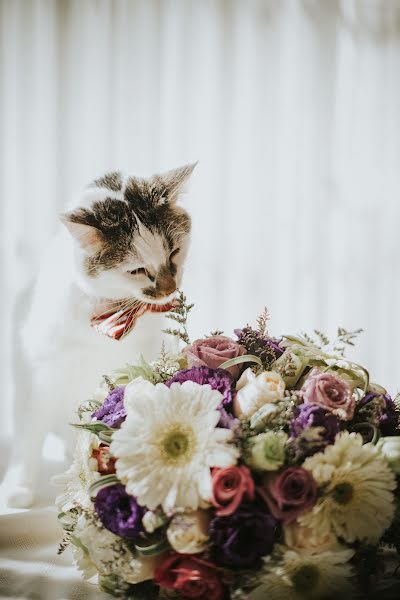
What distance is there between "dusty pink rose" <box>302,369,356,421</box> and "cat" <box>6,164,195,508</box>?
33 centimetres

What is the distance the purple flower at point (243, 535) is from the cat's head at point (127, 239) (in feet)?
1.37

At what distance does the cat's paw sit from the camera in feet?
3.42

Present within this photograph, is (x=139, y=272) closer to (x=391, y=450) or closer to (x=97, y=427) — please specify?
(x=97, y=427)

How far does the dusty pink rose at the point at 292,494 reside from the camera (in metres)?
0.65

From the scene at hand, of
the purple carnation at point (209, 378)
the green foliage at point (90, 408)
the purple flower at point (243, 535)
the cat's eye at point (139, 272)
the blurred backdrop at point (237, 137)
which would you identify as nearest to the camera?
the purple flower at point (243, 535)

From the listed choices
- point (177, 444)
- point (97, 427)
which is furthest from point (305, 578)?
point (97, 427)

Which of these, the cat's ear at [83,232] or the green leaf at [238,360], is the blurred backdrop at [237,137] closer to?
the cat's ear at [83,232]

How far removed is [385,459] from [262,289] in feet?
2.71

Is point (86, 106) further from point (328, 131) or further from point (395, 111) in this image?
point (395, 111)

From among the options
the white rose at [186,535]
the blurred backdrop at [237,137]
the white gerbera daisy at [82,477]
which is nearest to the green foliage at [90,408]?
the white gerbera daisy at [82,477]

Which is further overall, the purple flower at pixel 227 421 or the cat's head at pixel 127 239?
the cat's head at pixel 127 239

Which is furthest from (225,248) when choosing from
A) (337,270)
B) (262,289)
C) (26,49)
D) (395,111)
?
(26,49)

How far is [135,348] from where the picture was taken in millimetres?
1044

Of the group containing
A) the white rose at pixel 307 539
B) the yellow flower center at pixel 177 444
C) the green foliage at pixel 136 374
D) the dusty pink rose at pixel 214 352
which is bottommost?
the white rose at pixel 307 539
